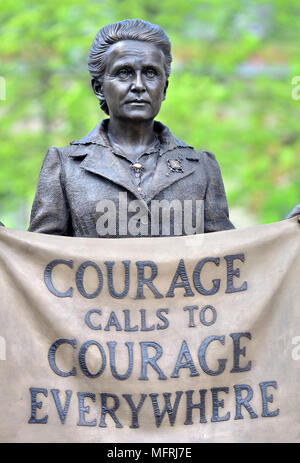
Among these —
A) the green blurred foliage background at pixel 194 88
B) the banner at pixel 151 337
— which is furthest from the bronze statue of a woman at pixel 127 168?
the green blurred foliage background at pixel 194 88

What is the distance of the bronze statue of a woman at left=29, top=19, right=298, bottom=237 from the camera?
233 inches

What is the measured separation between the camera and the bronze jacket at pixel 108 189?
594 centimetres

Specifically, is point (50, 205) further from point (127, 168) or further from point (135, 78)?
point (135, 78)

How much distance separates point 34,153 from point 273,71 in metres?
3.29

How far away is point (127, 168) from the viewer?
604cm

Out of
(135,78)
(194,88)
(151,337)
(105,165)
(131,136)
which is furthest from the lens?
(194,88)

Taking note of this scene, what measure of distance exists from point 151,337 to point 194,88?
846 centimetres

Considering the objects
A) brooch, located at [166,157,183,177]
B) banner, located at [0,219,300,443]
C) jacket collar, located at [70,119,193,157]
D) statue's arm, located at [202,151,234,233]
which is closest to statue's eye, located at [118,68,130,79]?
jacket collar, located at [70,119,193,157]

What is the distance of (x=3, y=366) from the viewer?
5555 millimetres

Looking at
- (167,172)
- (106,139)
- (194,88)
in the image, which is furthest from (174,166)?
(194,88)

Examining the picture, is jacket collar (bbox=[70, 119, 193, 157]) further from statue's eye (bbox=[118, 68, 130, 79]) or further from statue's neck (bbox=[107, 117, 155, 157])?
statue's eye (bbox=[118, 68, 130, 79])

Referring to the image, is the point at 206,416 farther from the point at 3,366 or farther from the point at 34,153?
the point at 34,153

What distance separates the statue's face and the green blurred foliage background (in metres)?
7.30
